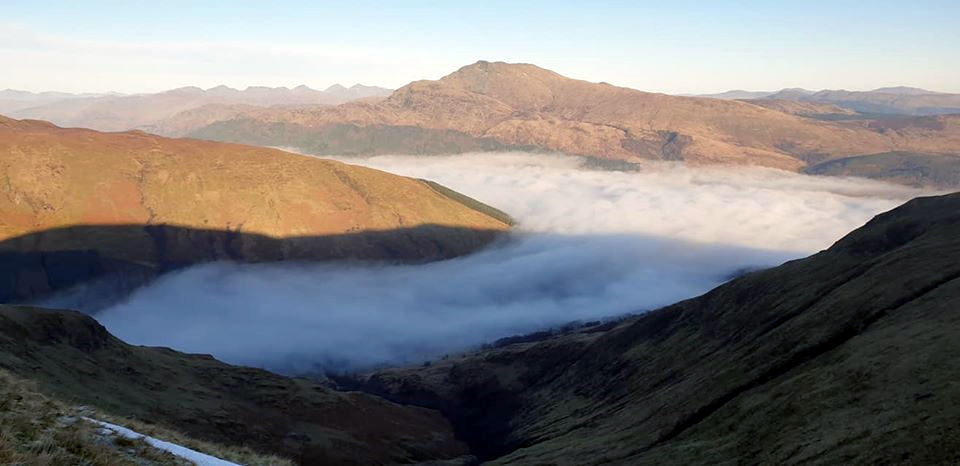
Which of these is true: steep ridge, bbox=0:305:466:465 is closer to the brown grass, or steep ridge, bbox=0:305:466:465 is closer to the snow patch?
the brown grass

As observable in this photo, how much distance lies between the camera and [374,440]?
15912cm

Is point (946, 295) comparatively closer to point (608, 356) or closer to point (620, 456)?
point (620, 456)

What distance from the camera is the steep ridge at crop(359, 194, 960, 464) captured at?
164 feet

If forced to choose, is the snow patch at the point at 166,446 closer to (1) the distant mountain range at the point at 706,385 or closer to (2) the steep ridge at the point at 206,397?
(1) the distant mountain range at the point at 706,385

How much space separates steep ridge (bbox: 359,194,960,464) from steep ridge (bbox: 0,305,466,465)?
34156 mm

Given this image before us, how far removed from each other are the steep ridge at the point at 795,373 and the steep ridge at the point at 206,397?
34.2 metres

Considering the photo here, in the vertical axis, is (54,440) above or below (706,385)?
above

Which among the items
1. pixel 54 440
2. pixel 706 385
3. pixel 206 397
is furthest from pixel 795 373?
pixel 206 397

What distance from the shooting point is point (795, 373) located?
82.2m

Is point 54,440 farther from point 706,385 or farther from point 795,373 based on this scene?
point 706,385

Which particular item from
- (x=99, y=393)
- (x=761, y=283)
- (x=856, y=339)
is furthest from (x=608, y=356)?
(x=99, y=393)

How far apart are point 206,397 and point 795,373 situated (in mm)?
115723

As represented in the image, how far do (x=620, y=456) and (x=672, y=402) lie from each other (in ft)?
62.7

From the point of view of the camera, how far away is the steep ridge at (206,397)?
111812 mm
